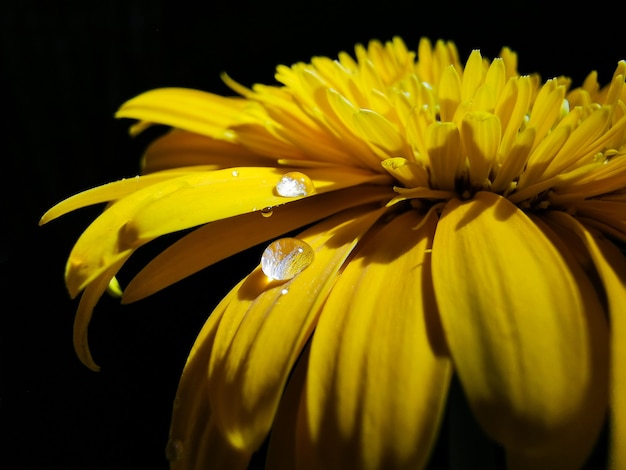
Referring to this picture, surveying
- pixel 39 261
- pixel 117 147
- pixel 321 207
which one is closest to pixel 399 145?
pixel 321 207

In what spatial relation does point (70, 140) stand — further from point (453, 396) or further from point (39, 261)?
point (453, 396)

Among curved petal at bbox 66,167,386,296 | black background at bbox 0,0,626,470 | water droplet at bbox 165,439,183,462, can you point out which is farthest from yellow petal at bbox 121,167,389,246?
black background at bbox 0,0,626,470

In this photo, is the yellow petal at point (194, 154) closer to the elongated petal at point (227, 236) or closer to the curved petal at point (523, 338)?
the elongated petal at point (227, 236)

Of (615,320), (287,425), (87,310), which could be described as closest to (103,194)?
(87,310)

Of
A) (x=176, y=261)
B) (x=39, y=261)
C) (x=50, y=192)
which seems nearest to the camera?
(x=176, y=261)

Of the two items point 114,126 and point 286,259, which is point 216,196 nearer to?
point 286,259

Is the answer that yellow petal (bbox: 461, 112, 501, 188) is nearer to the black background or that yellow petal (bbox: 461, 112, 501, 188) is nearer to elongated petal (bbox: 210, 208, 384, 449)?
elongated petal (bbox: 210, 208, 384, 449)

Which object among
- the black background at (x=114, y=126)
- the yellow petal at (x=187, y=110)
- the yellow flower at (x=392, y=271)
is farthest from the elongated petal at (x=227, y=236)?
the black background at (x=114, y=126)
